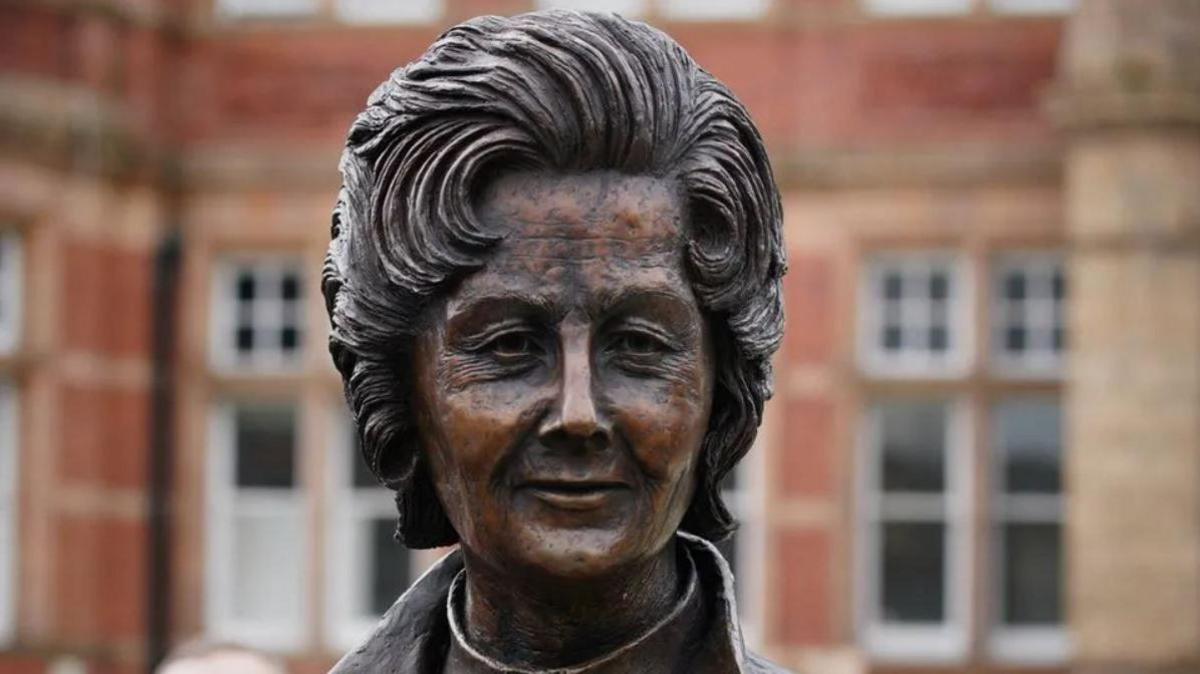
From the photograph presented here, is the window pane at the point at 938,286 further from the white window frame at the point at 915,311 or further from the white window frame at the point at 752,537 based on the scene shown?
the white window frame at the point at 752,537

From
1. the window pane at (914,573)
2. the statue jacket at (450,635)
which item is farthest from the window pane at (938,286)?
the statue jacket at (450,635)

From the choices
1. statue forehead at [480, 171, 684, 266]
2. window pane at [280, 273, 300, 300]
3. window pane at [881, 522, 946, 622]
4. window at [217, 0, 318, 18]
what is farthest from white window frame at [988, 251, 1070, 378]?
statue forehead at [480, 171, 684, 266]

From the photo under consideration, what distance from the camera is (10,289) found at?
1747 cm

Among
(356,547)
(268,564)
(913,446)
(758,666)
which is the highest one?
(758,666)

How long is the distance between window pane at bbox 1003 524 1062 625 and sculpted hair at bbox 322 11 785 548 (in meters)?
16.0

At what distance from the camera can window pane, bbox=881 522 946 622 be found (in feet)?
59.9

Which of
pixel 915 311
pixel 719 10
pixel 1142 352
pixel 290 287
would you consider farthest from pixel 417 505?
pixel 290 287

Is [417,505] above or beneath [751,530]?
above

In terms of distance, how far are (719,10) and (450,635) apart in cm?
1620

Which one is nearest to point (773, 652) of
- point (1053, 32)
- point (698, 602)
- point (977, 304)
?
point (977, 304)

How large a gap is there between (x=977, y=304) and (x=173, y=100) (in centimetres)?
509

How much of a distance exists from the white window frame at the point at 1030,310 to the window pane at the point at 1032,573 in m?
0.95

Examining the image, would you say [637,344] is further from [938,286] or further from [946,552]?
[938,286]

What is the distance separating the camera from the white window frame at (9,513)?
17.3m
